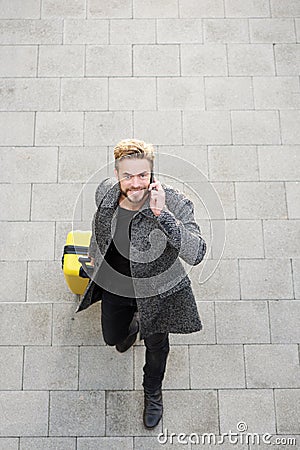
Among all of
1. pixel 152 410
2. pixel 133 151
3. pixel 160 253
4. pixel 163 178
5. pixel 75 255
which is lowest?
pixel 152 410

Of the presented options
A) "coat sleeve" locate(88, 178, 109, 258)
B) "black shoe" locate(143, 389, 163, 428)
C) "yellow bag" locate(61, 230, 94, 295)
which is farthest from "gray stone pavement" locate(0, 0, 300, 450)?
"coat sleeve" locate(88, 178, 109, 258)

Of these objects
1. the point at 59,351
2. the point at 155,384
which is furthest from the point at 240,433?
the point at 59,351

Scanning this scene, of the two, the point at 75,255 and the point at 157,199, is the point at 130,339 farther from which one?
the point at 157,199

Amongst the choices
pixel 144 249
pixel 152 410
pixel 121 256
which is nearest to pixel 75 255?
pixel 121 256

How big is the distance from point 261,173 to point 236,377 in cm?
131

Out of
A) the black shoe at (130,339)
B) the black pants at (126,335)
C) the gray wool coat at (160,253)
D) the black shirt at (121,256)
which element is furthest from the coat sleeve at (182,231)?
the black shoe at (130,339)

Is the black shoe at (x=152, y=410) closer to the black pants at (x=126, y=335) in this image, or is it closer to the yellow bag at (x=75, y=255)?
the black pants at (x=126, y=335)

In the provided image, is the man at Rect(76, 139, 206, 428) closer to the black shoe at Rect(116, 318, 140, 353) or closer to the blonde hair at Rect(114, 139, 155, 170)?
the blonde hair at Rect(114, 139, 155, 170)

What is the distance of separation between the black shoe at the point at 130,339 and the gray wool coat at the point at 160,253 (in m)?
0.52

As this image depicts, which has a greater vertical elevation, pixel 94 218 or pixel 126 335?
pixel 94 218

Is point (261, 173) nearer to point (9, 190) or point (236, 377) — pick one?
point (236, 377)

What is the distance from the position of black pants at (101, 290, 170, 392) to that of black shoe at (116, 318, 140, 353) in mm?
154

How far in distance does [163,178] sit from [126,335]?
1.13m

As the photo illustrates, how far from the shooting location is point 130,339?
3775mm
